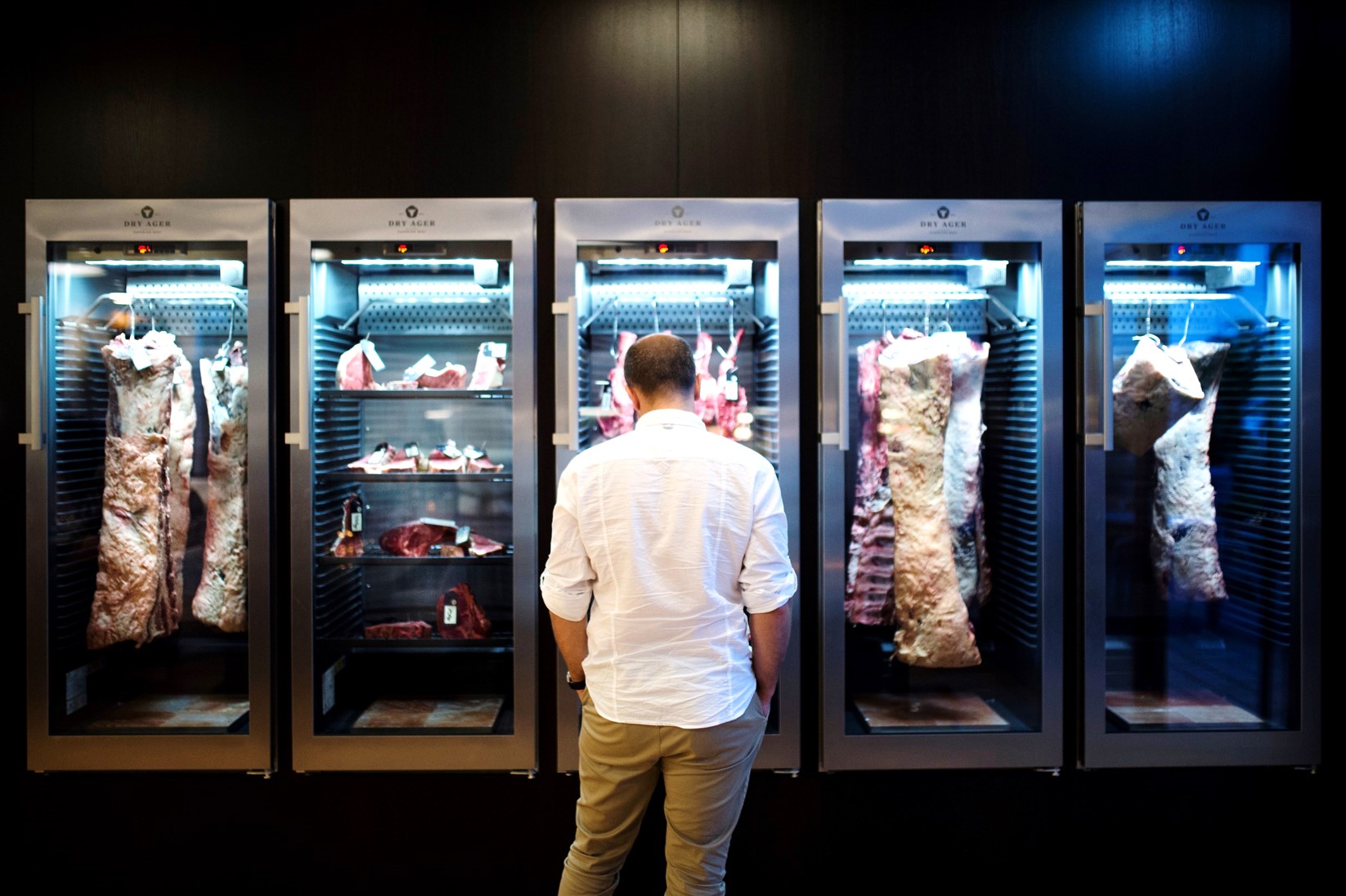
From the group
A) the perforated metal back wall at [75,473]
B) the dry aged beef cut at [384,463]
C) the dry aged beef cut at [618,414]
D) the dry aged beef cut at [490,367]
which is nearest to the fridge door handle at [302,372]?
the dry aged beef cut at [384,463]

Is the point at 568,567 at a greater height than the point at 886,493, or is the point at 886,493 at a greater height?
the point at 886,493

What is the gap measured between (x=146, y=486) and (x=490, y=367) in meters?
1.35

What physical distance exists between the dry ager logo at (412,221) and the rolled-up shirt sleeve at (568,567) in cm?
129

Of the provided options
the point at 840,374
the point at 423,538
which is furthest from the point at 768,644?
the point at 423,538

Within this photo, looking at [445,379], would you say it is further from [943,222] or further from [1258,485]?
[1258,485]

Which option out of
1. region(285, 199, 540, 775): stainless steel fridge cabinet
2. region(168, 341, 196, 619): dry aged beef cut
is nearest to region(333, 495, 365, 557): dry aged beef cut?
region(285, 199, 540, 775): stainless steel fridge cabinet

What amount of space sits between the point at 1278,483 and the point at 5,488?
15.8 ft

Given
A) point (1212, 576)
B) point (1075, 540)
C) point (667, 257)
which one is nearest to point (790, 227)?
point (667, 257)

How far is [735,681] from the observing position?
2.19 m

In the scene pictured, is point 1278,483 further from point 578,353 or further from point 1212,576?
point 578,353

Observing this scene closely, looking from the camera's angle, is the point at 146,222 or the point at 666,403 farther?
the point at 146,222

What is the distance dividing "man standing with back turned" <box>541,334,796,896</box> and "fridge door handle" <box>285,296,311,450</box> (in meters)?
1.21

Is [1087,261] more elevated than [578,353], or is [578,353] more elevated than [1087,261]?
[1087,261]

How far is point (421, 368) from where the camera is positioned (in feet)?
10.4
